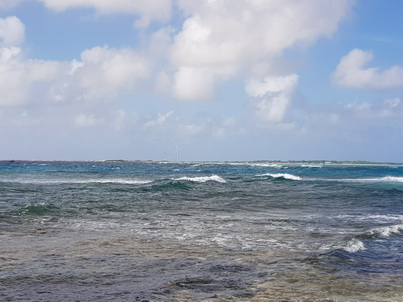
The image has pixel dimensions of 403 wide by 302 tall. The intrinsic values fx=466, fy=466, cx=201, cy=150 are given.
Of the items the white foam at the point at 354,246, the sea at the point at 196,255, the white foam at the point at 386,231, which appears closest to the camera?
the sea at the point at 196,255

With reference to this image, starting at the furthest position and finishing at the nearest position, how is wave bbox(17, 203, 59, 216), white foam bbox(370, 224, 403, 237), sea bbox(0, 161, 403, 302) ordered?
wave bbox(17, 203, 59, 216) → white foam bbox(370, 224, 403, 237) → sea bbox(0, 161, 403, 302)

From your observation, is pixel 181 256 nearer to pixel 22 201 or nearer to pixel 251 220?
pixel 251 220

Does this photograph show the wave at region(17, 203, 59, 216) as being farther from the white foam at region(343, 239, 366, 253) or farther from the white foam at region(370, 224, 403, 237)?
the white foam at region(370, 224, 403, 237)

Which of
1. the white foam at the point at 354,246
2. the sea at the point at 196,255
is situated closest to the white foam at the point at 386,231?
the sea at the point at 196,255

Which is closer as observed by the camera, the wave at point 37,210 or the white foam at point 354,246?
the white foam at point 354,246

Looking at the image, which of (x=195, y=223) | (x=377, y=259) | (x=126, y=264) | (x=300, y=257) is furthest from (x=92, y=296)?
(x=195, y=223)

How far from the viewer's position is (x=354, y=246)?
13.2 metres

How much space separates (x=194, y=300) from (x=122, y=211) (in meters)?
15.4

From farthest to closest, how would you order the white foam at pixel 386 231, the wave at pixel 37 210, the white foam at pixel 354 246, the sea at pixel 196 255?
the wave at pixel 37 210
the white foam at pixel 386 231
the white foam at pixel 354 246
the sea at pixel 196 255

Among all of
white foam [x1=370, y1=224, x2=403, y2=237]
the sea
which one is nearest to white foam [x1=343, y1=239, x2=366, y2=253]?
the sea

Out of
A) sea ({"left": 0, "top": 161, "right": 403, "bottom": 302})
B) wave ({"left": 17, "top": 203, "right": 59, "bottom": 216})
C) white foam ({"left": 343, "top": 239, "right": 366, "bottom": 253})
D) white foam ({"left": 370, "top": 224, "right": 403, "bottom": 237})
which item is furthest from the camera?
wave ({"left": 17, "top": 203, "right": 59, "bottom": 216})

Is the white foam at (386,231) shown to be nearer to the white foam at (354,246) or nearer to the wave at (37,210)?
the white foam at (354,246)

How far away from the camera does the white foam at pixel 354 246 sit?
1284 centimetres

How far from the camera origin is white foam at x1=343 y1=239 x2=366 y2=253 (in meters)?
12.8
